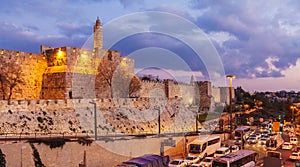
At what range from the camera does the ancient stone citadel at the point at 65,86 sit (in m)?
20.7

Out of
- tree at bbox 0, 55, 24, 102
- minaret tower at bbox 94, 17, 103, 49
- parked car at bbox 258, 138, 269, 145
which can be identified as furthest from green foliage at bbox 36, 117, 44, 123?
parked car at bbox 258, 138, 269, 145

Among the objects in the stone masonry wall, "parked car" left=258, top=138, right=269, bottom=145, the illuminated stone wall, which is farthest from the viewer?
"parked car" left=258, top=138, right=269, bottom=145

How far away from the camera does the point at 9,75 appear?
82.9 feet

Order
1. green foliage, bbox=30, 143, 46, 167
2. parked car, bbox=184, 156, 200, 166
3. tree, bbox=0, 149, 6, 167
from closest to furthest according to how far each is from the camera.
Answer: tree, bbox=0, 149, 6, 167 → green foliage, bbox=30, 143, 46, 167 → parked car, bbox=184, 156, 200, 166

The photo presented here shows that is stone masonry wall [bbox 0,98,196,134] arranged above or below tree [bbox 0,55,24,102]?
below

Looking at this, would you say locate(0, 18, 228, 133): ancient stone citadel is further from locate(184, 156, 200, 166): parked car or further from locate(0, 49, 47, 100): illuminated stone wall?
locate(184, 156, 200, 166): parked car

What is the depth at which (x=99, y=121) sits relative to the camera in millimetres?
24438

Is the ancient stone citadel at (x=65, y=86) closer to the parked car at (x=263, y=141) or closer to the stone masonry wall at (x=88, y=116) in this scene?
the stone masonry wall at (x=88, y=116)

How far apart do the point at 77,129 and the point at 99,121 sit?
2719 millimetres

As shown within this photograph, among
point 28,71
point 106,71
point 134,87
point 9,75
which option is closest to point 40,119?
point 9,75

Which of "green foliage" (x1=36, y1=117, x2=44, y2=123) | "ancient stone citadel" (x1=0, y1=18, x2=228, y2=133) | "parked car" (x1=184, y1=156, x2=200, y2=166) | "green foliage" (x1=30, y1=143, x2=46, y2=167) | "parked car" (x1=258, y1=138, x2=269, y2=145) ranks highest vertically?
"ancient stone citadel" (x1=0, y1=18, x2=228, y2=133)

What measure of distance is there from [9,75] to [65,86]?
4.35 metres

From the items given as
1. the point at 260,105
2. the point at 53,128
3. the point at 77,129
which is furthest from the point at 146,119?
the point at 260,105

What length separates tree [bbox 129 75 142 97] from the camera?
115ft
